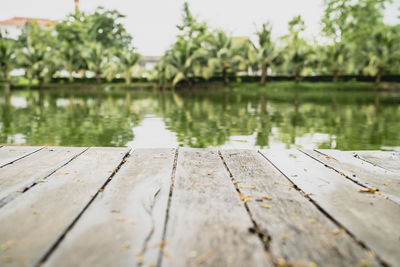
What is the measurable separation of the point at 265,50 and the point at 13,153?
2179 centimetres

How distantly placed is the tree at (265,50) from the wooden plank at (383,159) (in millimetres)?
20764

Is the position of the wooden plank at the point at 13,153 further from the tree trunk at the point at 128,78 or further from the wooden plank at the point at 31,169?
the tree trunk at the point at 128,78

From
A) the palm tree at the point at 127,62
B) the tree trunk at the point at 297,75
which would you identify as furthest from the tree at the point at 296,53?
the palm tree at the point at 127,62

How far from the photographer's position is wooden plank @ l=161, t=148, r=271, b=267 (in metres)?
0.88

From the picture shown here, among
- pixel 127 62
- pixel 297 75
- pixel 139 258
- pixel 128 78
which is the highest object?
pixel 127 62

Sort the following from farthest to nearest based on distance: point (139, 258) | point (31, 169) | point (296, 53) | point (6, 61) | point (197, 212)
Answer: point (6, 61), point (296, 53), point (31, 169), point (197, 212), point (139, 258)

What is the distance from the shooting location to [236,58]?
22.2 metres

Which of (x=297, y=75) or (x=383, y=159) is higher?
(x=297, y=75)

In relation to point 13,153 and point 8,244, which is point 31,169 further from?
point 8,244

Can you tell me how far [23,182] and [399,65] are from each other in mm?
24450

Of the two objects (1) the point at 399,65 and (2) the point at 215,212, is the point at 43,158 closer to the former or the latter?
(2) the point at 215,212

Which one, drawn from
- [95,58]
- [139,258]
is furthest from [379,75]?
[139,258]

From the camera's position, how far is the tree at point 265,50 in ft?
73.6

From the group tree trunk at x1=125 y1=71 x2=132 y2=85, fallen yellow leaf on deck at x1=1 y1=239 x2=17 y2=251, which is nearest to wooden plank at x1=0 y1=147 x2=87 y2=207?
fallen yellow leaf on deck at x1=1 y1=239 x2=17 y2=251
